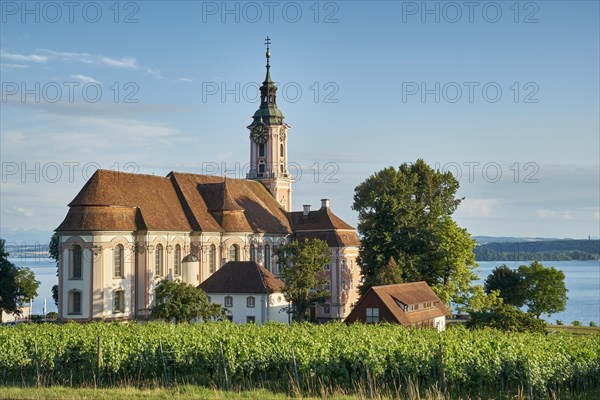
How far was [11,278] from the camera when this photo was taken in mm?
67750

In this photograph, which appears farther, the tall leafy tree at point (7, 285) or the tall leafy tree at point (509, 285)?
the tall leafy tree at point (509, 285)

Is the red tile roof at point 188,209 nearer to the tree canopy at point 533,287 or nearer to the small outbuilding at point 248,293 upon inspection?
the small outbuilding at point 248,293

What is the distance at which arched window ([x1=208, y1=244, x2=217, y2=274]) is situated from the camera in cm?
6725

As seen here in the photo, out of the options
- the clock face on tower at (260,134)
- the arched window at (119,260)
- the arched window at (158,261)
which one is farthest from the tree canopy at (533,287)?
the arched window at (119,260)

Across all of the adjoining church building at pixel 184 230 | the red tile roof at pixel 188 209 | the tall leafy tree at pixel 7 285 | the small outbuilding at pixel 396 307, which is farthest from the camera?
the tall leafy tree at pixel 7 285

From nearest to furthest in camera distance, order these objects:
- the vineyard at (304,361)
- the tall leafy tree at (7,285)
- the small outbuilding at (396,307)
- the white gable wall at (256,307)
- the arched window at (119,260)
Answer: the vineyard at (304,361) < the small outbuilding at (396,307) < the arched window at (119,260) < the white gable wall at (256,307) < the tall leafy tree at (7,285)

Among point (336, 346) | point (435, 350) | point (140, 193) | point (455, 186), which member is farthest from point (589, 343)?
point (140, 193)

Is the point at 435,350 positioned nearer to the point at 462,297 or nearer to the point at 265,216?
the point at 462,297

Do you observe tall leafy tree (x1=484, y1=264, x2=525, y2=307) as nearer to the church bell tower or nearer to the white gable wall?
the church bell tower

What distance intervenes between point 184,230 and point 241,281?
726cm

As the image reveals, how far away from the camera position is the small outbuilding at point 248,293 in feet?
→ 197

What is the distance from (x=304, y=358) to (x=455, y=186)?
4165 centimetres

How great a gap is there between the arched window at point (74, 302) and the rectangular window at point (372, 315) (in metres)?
22.0

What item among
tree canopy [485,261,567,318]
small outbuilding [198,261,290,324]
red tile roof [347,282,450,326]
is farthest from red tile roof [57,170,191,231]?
tree canopy [485,261,567,318]
